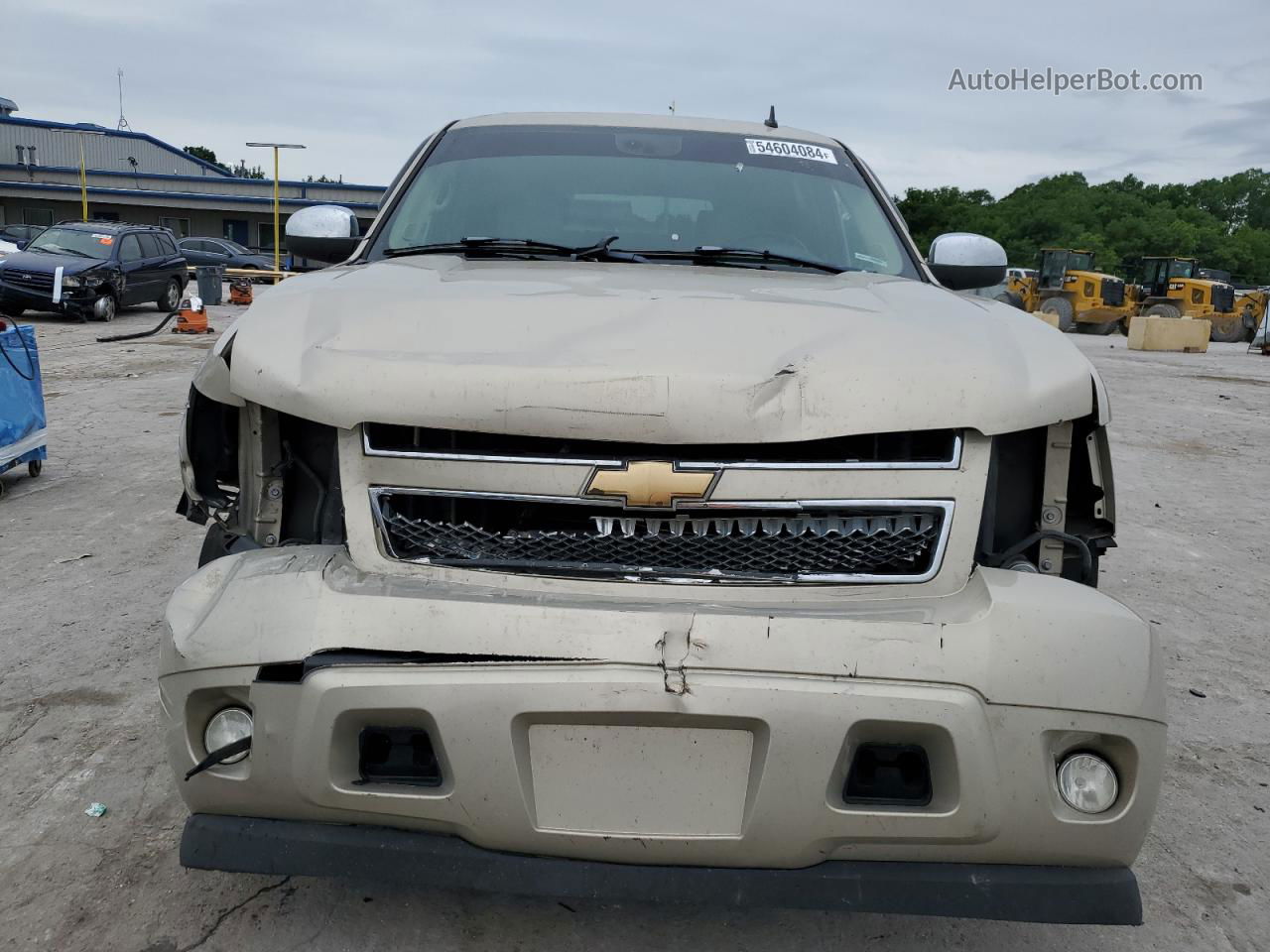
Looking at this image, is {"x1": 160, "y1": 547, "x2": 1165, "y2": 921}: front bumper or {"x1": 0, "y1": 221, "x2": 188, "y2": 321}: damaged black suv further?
{"x1": 0, "y1": 221, "x2": 188, "y2": 321}: damaged black suv

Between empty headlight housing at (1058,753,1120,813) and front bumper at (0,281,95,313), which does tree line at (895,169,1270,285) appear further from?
empty headlight housing at (1058,753,1120,813)

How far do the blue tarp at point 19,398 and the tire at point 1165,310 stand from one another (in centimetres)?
2899

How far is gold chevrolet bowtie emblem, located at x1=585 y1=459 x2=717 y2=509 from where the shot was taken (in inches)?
76.4

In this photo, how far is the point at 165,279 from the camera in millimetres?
19875

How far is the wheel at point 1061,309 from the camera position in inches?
1174

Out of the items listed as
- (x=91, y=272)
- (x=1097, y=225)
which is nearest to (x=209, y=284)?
(x=91, y=272)

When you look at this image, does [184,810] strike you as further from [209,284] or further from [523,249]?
[209,284]

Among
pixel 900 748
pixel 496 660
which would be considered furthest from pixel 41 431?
pixel 900 748

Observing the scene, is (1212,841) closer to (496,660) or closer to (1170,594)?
(496,660)

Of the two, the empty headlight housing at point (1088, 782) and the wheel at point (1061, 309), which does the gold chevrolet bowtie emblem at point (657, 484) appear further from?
the wheel at point (1061, 309)

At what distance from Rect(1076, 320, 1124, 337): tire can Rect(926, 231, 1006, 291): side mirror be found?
28971 millimetres

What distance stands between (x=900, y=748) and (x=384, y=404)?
1.08 metres

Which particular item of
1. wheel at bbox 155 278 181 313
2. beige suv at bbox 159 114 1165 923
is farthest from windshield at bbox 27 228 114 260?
beige suv at bbox 159 114 1165 923

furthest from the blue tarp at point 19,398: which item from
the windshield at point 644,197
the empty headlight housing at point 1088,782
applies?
the empty headlight housing at point 1088,782
